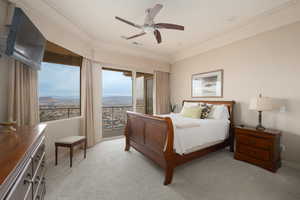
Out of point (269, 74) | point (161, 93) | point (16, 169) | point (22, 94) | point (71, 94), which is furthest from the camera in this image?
point (161, 93)

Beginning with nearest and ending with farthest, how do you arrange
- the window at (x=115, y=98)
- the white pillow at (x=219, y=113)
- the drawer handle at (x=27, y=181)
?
the drawer handle at (x=27, y=181)
the white pillow at (x=219, y=113)
the window at (x=115, y=98)

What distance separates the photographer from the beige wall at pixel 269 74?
2377 millimetres

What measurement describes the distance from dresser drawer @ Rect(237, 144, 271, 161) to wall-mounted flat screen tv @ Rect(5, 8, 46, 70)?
3.95m

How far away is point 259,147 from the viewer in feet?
7.86

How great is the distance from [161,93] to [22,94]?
3.78 m

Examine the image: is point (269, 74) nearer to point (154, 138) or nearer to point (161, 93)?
point (154, 138)

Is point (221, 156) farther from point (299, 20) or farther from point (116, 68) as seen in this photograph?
point (116, 68)

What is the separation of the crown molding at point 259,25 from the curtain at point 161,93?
5.13 ft

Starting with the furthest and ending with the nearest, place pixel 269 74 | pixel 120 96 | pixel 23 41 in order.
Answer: pixel 120 96, pixel 269 74, pixel 23 41

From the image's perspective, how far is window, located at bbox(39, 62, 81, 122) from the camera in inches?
107

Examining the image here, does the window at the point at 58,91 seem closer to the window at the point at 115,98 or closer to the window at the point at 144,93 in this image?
the window at the point at 115,98

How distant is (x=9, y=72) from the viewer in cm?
199

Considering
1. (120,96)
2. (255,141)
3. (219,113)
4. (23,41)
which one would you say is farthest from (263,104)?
(23,41)

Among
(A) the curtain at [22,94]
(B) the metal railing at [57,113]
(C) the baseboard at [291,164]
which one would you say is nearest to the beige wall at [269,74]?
(C) the baseboard at [291,164]
